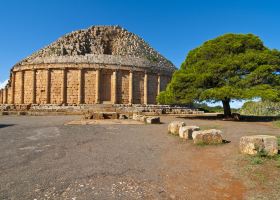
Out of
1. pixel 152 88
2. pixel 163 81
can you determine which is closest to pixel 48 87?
pixel 152 88

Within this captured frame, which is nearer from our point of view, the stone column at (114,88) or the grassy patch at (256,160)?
the grassy patch at (256,160)

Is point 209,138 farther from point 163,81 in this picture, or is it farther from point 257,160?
point 163,81

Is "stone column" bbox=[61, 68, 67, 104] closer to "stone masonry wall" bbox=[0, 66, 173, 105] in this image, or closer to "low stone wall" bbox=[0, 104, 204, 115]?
"stone masonry wall" bbox=[0, 66, 173, 105]

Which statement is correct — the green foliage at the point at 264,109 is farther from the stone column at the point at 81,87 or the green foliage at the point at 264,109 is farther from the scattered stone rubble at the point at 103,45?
Answer: the stone column at the point at 81,87

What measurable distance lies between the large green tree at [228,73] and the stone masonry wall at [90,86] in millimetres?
14903

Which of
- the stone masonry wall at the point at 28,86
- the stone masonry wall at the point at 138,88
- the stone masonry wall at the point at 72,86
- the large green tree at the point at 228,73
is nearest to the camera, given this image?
the large green tree at the point at 228,73

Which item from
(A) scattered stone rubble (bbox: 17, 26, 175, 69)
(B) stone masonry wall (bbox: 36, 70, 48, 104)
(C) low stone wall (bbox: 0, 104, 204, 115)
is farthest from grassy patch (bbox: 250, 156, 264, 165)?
(A) scattered stone rubble (bbox: 17, 26, 175, 69)

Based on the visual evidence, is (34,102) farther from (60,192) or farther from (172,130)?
(60,192)

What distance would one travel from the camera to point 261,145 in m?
6.46

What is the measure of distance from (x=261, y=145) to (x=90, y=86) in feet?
102

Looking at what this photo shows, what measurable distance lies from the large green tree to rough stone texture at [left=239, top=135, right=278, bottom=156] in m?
12.8

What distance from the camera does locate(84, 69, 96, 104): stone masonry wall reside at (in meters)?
35.8

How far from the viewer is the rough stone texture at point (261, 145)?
6359mm

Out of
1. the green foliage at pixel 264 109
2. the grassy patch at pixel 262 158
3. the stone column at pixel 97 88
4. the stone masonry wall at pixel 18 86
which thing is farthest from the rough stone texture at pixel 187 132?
the green foliage at pixel 264 109
